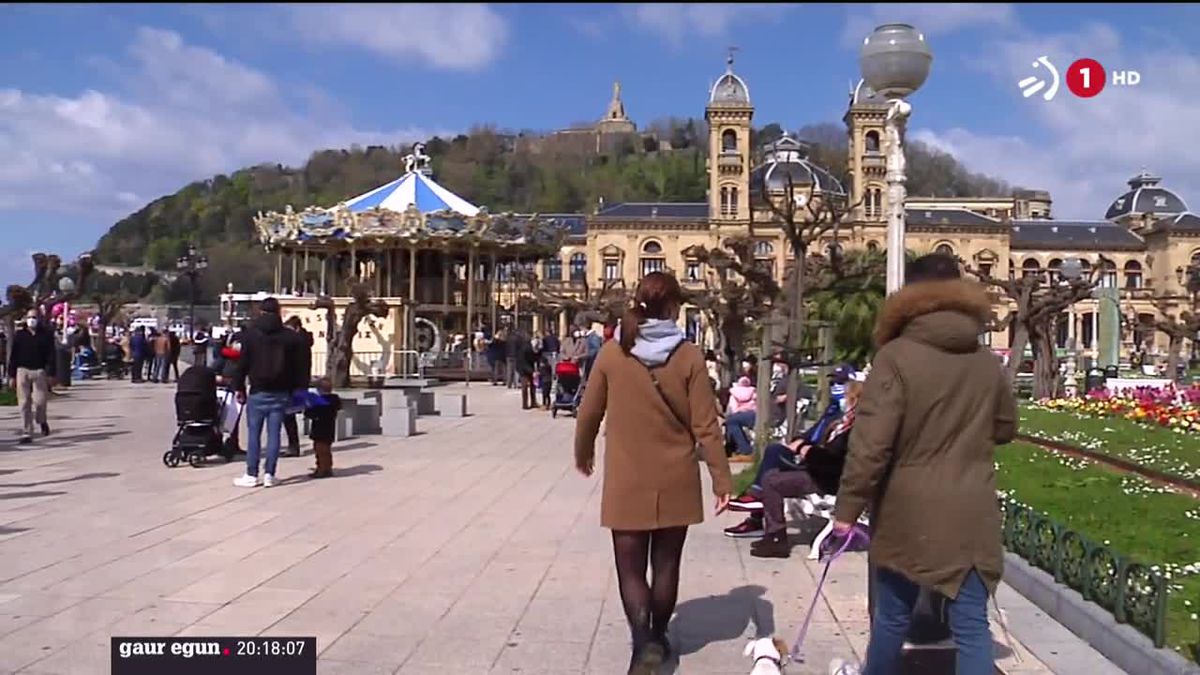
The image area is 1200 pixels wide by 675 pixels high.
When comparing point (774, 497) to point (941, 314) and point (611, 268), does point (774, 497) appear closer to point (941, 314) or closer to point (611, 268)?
point (941, 314)

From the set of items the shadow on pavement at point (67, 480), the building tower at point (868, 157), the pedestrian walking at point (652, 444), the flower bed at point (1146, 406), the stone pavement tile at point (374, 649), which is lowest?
the stone pavement tile at point (374, 649)

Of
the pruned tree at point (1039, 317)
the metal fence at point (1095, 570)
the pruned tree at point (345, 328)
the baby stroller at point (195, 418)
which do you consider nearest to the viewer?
the metal fence at point (1095, 570)

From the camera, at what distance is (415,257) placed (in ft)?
143

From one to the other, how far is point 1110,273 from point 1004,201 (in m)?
25.6

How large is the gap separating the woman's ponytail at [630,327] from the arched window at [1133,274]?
97.9 metres

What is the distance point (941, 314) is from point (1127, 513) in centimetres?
616

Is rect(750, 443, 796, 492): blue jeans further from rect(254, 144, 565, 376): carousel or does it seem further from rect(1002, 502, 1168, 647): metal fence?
rect(254, 144, 565, 376): carousel

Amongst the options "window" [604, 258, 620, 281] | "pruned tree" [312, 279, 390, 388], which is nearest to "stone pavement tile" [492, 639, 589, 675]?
"pruned tree" [312, 279, 390, 388]

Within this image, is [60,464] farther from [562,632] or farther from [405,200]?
Answer: [405,200]

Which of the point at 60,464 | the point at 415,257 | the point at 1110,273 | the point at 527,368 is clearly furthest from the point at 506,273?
the point at 60,464

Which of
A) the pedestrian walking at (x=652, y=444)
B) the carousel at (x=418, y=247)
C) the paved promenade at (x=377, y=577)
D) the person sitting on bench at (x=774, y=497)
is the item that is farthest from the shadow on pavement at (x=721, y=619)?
the carousel at (x=418, y=247)

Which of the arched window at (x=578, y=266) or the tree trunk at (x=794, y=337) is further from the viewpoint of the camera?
the arched window at (x=578, y=266)

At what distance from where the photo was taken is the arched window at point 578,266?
95000 millimetres

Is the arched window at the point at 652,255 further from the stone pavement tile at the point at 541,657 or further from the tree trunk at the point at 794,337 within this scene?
the stone pavement tile at the point at 541,657
